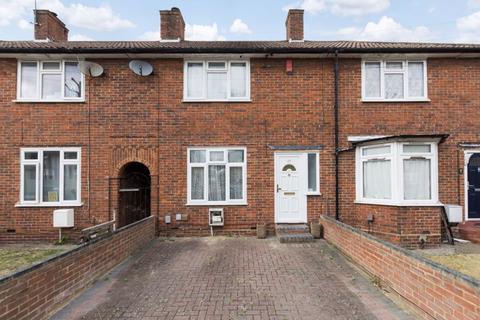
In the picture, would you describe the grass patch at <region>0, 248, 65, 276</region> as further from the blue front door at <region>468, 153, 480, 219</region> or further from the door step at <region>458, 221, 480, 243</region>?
the blue front door at <region>468, 153, 480, 219</region>

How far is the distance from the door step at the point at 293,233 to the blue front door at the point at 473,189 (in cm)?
499

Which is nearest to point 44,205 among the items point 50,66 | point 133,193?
point 133,193

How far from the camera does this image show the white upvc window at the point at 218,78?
9.08 metres

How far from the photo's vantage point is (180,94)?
9031mm

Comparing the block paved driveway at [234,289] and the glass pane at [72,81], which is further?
the glass pane at [72,81]

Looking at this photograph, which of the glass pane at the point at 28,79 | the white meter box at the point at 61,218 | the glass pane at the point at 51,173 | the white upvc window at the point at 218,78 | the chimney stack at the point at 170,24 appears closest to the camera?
the white meter box at the point at 61,218

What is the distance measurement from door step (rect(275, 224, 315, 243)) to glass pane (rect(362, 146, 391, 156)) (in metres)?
2.79

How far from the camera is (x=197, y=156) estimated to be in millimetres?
9008

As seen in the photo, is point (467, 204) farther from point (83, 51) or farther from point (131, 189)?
point (83, 51)

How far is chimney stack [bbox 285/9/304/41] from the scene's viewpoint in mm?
10961

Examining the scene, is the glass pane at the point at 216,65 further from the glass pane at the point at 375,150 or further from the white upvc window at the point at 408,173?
the white upvc window at the point at 408,173

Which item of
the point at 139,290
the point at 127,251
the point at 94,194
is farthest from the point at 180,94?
the point at 139,290

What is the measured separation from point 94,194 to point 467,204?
11.2m

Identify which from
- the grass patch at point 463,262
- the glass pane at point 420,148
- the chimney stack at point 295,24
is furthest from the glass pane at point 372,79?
the grass patch at point 463,262
